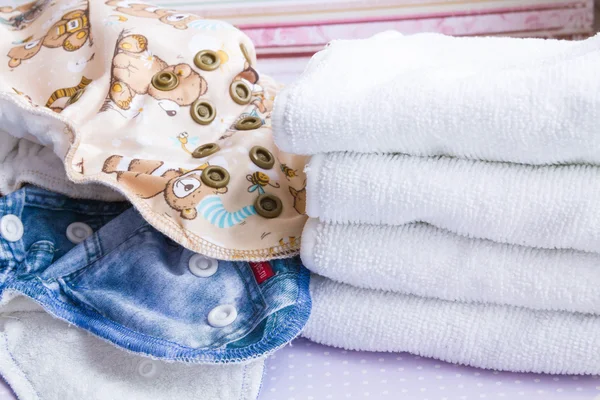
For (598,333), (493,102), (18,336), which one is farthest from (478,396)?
(18,336)

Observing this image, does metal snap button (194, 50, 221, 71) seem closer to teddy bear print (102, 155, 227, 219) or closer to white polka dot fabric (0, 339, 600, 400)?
teddy bear print (102, 155, 227, 219)

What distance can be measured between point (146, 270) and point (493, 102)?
353 mm

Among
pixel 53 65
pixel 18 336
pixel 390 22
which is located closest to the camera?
pixel 18 336

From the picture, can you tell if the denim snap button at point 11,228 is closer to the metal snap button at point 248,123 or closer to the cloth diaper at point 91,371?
the cloth diaper at point 91,371

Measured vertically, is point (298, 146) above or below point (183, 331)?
above

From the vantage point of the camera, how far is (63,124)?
2.20 ft

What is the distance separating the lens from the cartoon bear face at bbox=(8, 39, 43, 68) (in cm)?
78

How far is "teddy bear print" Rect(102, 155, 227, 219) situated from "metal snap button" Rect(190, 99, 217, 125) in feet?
0.28

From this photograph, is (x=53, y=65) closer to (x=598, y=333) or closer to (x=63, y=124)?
(x=63, y=124)

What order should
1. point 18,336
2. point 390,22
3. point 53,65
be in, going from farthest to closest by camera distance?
point 390,22 < point 53,65 < point 18,336

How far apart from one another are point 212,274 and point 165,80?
0.24m

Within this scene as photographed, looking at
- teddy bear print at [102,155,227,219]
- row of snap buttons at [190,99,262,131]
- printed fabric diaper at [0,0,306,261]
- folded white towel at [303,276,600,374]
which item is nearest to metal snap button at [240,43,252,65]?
printed fabric diaper at [0,0,306,261]

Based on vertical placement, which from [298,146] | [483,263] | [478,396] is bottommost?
[478,396]

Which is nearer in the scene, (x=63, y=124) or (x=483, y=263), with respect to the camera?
(x=483, y=263)
